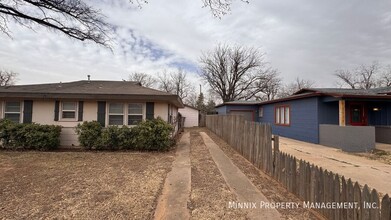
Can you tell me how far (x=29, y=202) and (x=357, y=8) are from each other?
1484cm

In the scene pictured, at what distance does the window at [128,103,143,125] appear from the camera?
A: 10000 mm

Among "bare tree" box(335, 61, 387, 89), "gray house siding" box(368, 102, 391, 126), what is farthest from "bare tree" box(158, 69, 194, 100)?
"gray house siding" box(368, 102, 391, 126)

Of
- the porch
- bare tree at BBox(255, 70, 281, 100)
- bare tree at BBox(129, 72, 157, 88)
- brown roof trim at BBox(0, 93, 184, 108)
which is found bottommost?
the porch

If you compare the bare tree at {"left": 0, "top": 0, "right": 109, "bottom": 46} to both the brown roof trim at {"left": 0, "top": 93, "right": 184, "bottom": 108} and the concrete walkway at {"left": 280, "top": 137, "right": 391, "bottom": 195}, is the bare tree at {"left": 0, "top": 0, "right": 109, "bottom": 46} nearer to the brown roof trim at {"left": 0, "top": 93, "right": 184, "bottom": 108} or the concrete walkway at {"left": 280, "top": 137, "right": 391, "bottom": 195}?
the brown roof trim at {"left": 0, "top": 93, "right": 184, "bottom": 108}

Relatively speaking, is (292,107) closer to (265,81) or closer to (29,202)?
(29,202)

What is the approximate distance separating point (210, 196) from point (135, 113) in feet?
22.7

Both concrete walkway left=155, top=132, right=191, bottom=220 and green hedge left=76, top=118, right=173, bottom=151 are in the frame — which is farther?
green hedge left=76, top=118, right=173, bottom=151

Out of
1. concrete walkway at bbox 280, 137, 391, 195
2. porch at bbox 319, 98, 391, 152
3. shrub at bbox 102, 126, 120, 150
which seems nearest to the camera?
concrete walkway at bbox 280, 137, 391, 195

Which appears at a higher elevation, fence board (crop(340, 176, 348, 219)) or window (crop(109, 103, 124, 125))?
window (crop(109, 103, 124, 125))

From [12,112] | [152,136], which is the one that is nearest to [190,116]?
[152,136]

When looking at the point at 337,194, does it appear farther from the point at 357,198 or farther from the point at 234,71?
the point at 234,71

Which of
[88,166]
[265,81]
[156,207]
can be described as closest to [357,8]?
[156,207]

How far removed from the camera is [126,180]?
16.9ft

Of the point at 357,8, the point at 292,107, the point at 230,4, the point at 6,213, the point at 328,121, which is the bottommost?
the point at 6,213
